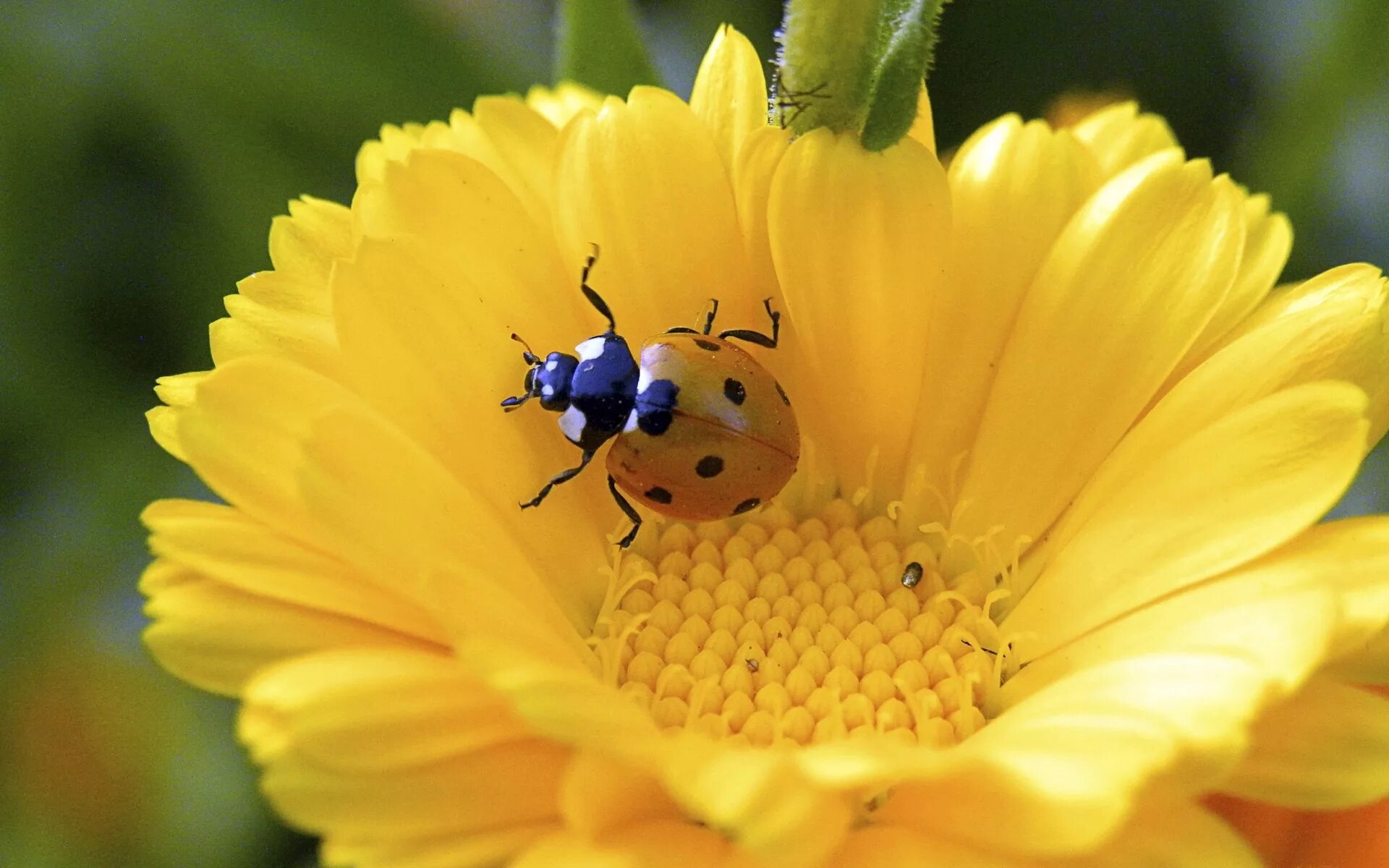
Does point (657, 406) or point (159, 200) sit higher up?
point (159, 200)

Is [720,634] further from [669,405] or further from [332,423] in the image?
[332,423]

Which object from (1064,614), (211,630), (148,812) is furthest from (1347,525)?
(148,812)

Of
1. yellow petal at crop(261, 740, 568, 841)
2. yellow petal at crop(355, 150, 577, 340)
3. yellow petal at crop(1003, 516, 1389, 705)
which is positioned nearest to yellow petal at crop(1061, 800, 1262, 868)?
yellow petal at crop(1003, 516, 1389, 705)

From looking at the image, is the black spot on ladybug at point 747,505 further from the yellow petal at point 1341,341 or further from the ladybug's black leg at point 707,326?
the yellow petal at point 1341,341

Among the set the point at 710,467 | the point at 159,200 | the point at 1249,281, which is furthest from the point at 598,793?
the point at 159,200

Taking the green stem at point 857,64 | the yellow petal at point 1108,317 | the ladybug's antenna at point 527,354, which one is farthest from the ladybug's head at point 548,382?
the yellow petal at point 1108,317

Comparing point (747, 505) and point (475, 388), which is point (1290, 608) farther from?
point (475, 388)
